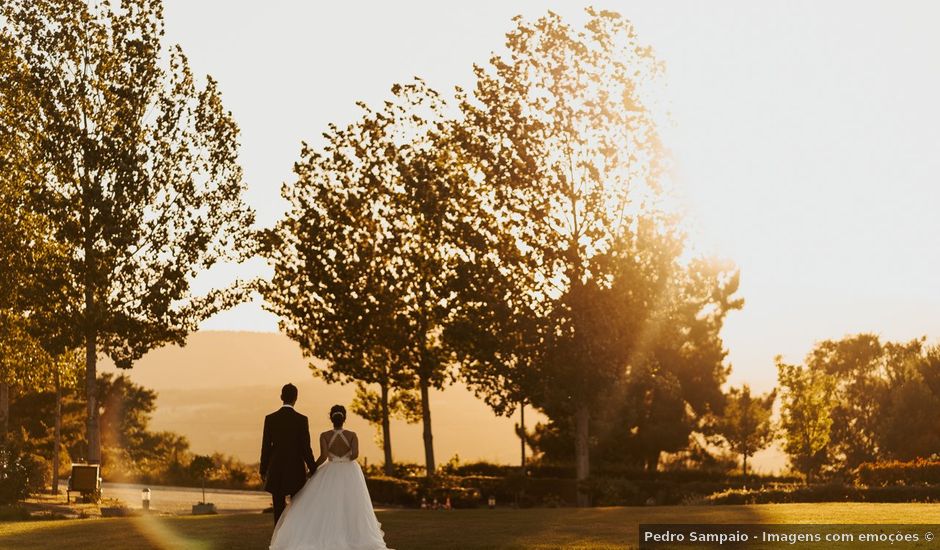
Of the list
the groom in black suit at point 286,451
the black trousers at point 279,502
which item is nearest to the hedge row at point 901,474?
the black trousers at point 279,502

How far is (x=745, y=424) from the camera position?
219 ft

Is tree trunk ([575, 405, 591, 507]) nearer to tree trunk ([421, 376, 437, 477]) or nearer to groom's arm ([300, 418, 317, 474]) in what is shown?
tree trunk ([421, 376, 437, 477])

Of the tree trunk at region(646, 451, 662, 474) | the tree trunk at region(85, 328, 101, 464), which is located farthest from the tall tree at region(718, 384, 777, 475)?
the tree trunk at region(85, 328, 101, 464)

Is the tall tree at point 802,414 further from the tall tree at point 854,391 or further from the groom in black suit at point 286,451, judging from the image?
the groom in black suit at point 286,451

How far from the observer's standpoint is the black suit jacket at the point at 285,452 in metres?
19.7

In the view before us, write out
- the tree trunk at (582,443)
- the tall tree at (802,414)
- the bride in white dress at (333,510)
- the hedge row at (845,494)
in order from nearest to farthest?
the bride in white dress at (333,510), the hedge row at (845,494), the tree trunk at (582,443), the tall tree at (802,414)

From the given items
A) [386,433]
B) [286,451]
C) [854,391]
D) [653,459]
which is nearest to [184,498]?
[386,433]

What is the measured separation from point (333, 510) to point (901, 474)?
98.5ft

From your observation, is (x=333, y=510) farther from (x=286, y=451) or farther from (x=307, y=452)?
(x=286, y=451)

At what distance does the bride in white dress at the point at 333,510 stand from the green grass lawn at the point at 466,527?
2.40 metres

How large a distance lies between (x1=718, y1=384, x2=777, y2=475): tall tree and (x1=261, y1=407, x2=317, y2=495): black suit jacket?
4927 centimetres

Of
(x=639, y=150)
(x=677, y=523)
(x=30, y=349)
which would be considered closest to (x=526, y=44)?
(x=639, y=150)

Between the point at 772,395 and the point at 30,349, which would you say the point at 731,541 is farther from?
the point at 772,395

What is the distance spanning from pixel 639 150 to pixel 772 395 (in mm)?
31069
